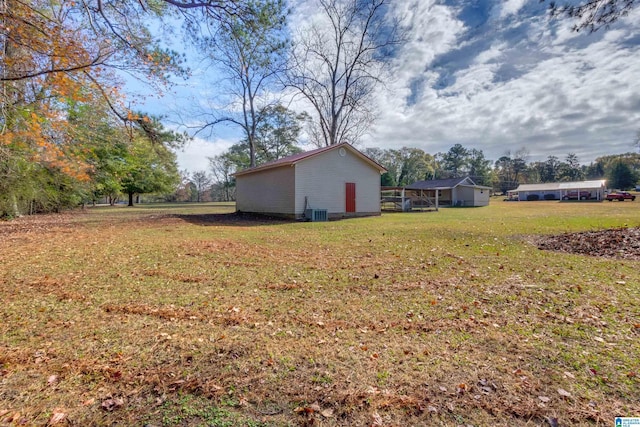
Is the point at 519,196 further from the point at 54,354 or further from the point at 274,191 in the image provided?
the point at 54,354

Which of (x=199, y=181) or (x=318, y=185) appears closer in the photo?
(x=318, y=185)

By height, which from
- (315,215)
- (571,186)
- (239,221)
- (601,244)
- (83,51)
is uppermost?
(83,51)

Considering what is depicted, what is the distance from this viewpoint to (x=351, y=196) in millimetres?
17531

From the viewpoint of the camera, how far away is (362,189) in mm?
18094

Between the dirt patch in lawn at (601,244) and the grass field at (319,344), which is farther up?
the dirt patch in lawn at (601,244)

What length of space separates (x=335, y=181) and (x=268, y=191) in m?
4.06

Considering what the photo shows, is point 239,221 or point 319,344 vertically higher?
point 239,221

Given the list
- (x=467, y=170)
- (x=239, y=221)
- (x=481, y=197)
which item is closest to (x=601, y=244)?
(x=239, y=221)

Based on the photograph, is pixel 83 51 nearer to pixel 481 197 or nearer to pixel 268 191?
pixel 268 191

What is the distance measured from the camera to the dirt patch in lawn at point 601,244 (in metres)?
6.61

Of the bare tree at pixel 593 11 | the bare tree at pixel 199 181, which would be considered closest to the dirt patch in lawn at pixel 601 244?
the bare tree at pixel 593 11

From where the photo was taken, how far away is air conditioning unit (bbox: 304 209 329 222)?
15281mm

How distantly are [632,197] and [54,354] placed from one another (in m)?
54.9

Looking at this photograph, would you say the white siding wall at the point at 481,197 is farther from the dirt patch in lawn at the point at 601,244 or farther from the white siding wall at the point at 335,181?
the dirt patch in lawn at the point at 601,244
